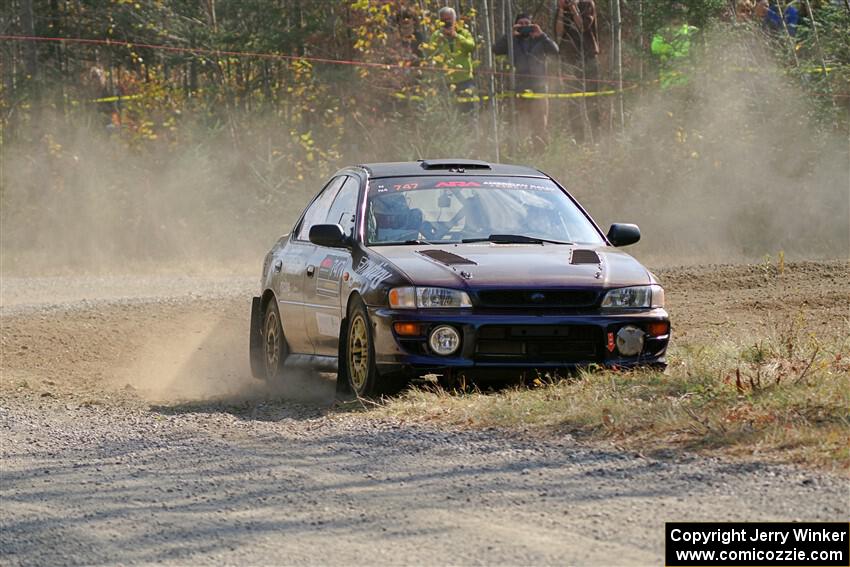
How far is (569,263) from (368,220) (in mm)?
1519

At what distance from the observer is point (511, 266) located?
28.9ft

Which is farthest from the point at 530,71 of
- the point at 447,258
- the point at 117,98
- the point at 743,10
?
the point at 447,258

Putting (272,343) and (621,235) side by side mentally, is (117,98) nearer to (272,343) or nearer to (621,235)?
(272,343)

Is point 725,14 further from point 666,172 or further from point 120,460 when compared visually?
point 120,460

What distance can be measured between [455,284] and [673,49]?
17.2 meters

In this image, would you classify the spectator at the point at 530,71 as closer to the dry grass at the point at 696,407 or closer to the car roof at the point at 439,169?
the car roof at the point at 439,169

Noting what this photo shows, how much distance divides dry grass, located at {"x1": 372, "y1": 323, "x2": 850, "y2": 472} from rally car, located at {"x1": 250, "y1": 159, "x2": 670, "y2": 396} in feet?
0.74

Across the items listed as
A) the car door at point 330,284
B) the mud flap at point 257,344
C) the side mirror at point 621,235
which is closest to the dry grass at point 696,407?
the side mirror at point 621,235

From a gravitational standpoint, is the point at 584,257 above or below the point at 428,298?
above

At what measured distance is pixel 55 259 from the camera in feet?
80.2

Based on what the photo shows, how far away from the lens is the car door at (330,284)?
31.6ft

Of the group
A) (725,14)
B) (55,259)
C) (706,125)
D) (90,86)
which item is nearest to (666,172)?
(706,125)

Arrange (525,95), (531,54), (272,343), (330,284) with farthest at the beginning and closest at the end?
(525,95), (531,54), (272,343), (330,284)

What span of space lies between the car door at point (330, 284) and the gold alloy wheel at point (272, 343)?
0.77 metres
